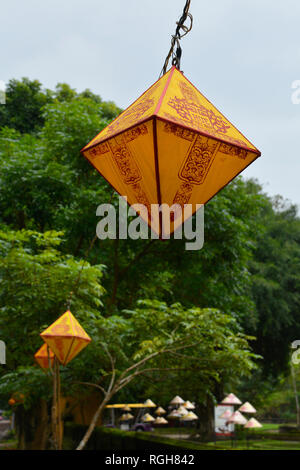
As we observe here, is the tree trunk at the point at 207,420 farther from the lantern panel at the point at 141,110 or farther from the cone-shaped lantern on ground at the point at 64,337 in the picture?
the lantern panel at the point at 141,110

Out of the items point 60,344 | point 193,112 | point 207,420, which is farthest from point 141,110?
point 207,420

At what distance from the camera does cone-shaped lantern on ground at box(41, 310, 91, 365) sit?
6.17 m

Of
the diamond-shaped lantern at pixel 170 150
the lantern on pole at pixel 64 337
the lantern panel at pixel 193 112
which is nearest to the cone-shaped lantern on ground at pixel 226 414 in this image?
the lantern on pole at pixel 64 337

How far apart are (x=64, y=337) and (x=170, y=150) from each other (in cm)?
410

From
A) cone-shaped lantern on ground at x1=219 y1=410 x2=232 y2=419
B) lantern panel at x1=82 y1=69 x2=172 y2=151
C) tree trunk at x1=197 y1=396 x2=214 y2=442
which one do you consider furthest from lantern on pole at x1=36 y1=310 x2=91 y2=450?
tree trunk at x1=197 y1=396 x2=214 y2=442

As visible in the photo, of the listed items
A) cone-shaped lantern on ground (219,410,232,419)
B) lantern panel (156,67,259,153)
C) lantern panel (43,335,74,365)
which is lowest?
cone-shaped lantern on ground (219,410,232,419)

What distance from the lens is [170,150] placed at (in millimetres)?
2783

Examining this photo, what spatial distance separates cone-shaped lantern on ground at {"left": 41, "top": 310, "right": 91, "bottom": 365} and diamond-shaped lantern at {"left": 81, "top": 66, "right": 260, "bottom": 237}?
3441 millimetres

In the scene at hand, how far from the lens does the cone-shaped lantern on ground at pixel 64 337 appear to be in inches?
243

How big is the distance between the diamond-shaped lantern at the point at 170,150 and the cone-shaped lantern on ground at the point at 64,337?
344 centimetres

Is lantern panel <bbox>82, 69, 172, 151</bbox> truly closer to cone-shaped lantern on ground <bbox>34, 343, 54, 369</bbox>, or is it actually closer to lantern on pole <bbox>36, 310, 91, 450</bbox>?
lantern on pole <bbox>36, 310, 91, 450</bbox>

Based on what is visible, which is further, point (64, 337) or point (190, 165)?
point (64, 337)

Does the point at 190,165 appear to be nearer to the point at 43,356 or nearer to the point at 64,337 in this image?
the point at 64,337
